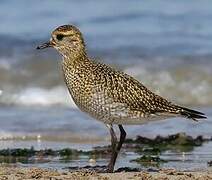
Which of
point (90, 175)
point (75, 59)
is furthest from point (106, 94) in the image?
point (90, 175)

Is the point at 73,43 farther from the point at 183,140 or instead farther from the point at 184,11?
the point at 184,11

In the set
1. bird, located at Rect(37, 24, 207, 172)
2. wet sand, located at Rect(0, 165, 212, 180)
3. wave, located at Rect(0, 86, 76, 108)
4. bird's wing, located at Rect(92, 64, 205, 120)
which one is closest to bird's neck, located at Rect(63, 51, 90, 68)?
bird, located at Rect(37, 24, 207, 172)

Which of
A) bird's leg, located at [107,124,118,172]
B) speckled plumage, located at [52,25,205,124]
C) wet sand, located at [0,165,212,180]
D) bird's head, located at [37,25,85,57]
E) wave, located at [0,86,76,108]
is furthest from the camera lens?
wave, located at [0,86,76,108]

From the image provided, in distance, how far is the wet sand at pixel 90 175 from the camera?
863 centimetres

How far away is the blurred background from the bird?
2216 millimetres

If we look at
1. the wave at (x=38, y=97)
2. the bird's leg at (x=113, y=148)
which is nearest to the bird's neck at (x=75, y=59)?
the bird's leg at (x=113, y=148)

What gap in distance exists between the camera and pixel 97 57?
17578mm

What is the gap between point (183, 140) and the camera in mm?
11297

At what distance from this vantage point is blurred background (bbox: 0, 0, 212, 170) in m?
12.4

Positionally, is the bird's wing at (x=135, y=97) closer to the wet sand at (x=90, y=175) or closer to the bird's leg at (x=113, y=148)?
Answer: the bird's leg at (x=113, y=148)

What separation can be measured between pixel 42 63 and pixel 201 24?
4.64 m

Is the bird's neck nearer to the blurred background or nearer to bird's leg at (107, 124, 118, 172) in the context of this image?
bird's leg at (107, 124, 118, 172)

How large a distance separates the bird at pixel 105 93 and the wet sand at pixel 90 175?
1.42ft

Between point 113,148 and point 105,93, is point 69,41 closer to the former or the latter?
point 105,93
